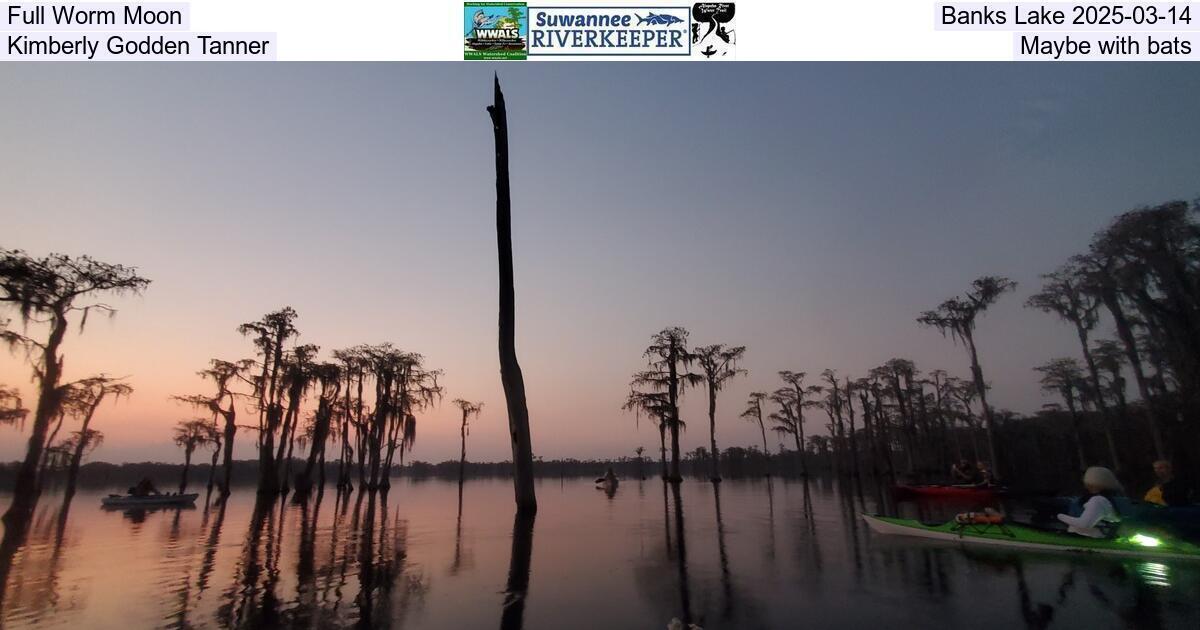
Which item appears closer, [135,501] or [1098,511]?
[1098,511]

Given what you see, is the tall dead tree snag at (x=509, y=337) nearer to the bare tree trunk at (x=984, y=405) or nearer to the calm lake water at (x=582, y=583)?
the calm lake water at (x=582, y=583)

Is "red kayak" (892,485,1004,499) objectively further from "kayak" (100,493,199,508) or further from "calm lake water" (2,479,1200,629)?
"kayak" (100,493,199,508)

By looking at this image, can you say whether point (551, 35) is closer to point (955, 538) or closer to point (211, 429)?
point (955, 538)

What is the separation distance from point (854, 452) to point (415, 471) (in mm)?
114448

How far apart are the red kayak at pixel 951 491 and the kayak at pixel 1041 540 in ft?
43.6

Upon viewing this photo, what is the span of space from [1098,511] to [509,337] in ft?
46.4

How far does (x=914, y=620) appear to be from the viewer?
5.84 m

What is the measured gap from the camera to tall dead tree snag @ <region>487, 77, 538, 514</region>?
49.6 feet

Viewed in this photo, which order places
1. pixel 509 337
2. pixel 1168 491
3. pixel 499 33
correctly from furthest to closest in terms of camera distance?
1. pixel 509 337
2. pixel 499 33
3. pixel 1168 491

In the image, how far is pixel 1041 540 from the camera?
10430mm

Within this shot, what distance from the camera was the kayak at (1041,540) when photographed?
934cm

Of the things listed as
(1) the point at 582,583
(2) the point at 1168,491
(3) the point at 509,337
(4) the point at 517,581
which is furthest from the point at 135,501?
(2) the point at 1168,491

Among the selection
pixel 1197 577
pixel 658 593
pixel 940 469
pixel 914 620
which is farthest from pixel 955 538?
pixel 940 469

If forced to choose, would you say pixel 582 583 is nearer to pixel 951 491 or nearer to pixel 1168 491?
pixel 1168 491
